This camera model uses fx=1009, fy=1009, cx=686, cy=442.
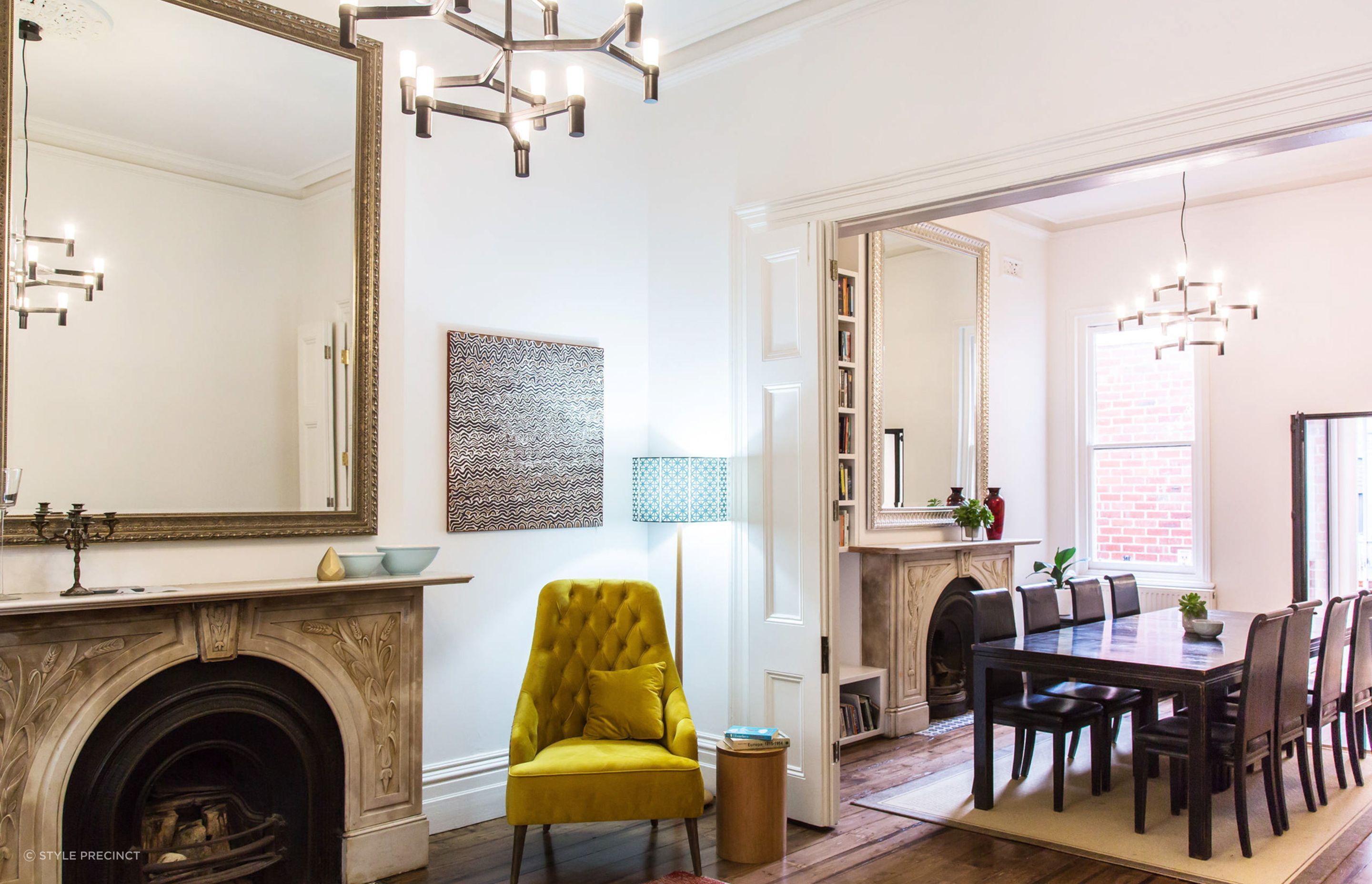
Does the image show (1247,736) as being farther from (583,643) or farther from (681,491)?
(583,643)

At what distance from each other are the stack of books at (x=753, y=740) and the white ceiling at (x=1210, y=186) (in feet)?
12.6

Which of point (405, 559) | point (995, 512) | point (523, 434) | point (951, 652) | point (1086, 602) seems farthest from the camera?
point (995, 512)

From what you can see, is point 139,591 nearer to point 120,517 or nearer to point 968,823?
point 120,517

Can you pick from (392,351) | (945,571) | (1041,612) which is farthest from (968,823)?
(392,351)

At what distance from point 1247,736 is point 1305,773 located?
2.59ft

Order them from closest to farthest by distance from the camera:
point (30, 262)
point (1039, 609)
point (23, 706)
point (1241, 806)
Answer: point (23, 706), point (30, 262), point (1241, 806), point (1039, 609)

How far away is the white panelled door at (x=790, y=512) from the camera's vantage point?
421 cm

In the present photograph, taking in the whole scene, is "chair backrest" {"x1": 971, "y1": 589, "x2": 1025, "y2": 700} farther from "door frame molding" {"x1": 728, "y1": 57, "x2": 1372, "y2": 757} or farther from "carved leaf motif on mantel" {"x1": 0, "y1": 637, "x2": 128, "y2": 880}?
"carved leaf motif on mantel" {"x1": 0, "y1": 637, "x2": 128, "y2": 880}

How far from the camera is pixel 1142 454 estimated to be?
7.50 m

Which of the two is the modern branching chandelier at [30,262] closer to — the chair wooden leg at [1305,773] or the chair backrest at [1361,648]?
the chair wooden leg at [1305,773]

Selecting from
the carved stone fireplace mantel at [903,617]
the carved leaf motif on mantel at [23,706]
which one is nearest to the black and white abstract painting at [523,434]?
the carved leaf motif on mantel at [23,706]

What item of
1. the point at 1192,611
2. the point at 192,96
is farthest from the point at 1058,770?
the point at 192,96

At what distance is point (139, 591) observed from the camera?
313 cm

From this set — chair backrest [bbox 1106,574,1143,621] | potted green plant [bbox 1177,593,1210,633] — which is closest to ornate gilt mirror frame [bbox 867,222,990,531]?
chair backrest [bbox 1106,574,1143,621]
